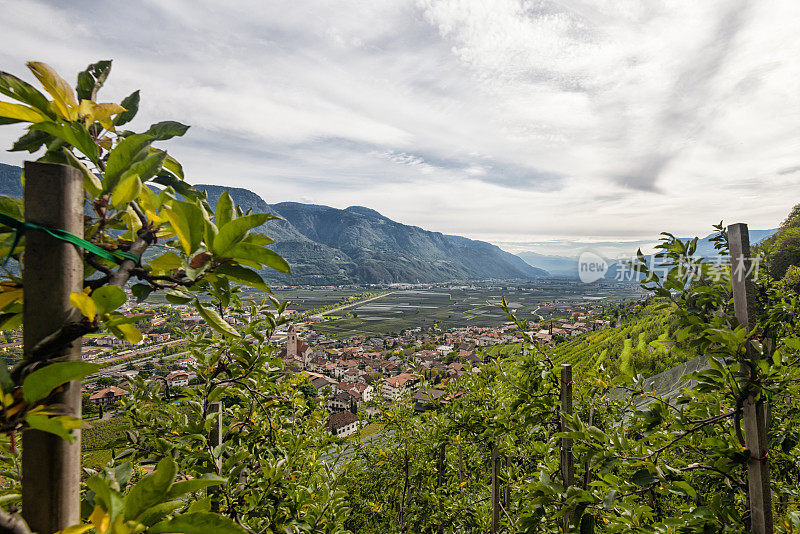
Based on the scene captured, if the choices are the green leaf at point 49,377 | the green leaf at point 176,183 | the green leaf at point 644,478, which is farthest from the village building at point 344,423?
the green leaf at point 49,377

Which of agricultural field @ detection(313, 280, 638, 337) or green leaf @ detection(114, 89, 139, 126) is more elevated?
green leaf @ detection(114, 89, 139, 126)

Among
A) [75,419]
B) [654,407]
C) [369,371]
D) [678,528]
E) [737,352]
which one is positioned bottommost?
[369,371]

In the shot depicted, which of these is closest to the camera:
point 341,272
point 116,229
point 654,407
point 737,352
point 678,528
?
point 116,229

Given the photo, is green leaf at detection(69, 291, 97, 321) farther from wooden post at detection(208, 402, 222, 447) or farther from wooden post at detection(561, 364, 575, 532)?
wooden post at detection(561, 364, 575, 532)

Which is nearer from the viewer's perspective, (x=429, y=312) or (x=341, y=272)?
(x=429, y=312)

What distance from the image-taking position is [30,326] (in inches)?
21.8

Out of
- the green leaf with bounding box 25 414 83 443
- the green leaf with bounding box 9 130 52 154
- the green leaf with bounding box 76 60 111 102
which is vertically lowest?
the green leaf with bounding box 25 414 83 443

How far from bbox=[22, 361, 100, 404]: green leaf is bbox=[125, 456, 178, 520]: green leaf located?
19 cm

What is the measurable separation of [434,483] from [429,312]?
103 metres

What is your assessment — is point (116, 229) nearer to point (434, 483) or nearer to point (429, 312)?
point (434, 483)

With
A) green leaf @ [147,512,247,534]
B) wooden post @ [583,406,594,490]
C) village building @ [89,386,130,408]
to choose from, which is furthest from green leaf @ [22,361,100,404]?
wooden post @ [583,406,594,490]

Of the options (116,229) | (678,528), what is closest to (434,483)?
(678,528)

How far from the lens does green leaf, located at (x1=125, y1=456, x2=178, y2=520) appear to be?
55 cm

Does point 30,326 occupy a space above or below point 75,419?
above
